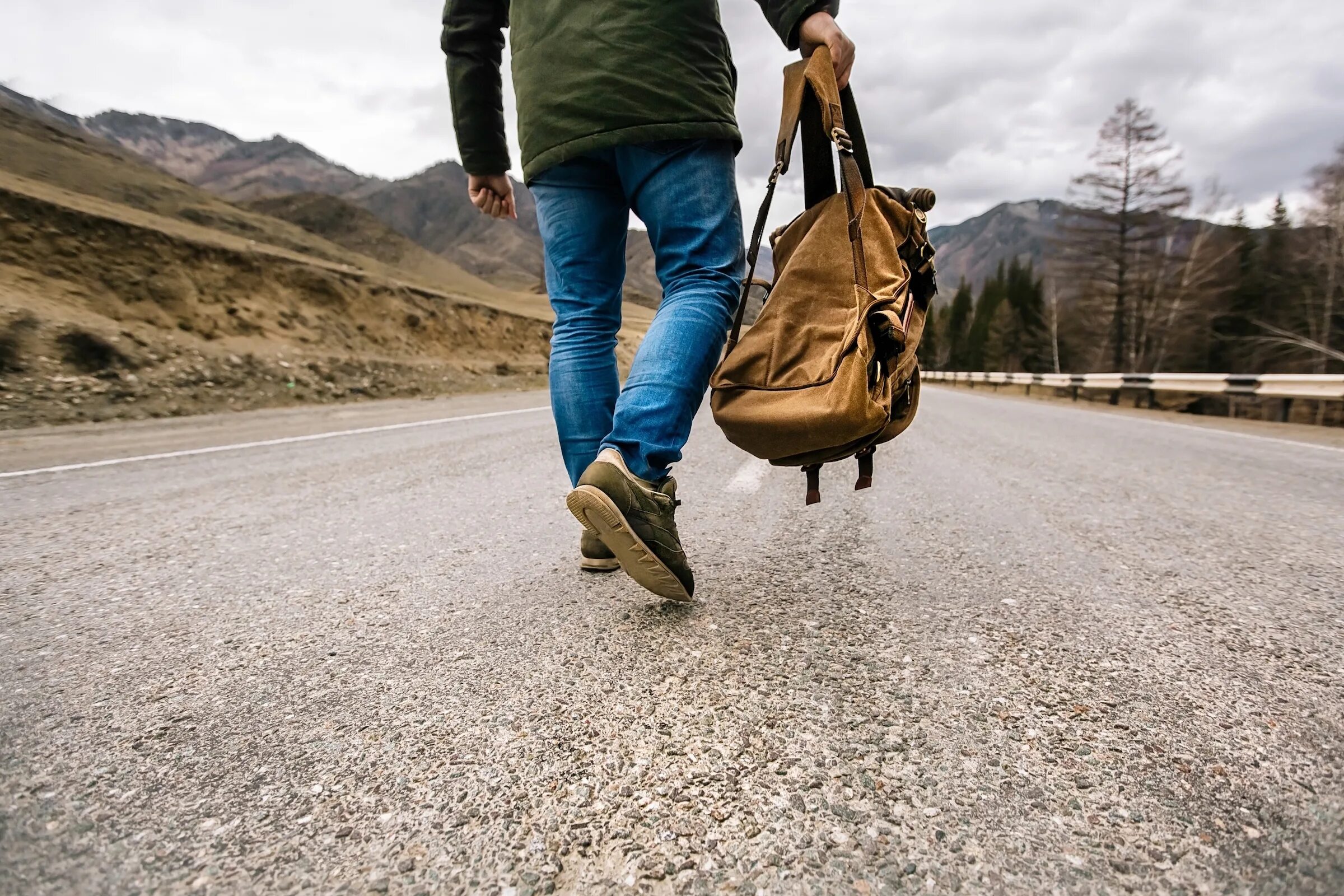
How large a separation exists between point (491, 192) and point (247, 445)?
3675 millimetres

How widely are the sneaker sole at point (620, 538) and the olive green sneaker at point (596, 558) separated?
0.39 m

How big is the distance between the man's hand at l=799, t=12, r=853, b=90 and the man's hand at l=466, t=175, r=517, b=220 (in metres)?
0.89

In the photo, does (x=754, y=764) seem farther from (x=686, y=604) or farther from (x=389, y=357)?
(x=389, y=357)

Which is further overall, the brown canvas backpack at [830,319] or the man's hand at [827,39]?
the man's hand at [827,39]

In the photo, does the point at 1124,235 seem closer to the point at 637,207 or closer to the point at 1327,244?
the point at 1327,244

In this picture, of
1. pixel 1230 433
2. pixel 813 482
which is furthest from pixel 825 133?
pixel 1230 433

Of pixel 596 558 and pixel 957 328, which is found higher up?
pixel 957 328

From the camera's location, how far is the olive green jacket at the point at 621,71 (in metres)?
1.36

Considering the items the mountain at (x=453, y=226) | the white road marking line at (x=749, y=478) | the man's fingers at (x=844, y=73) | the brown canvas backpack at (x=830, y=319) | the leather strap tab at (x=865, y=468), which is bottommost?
the white road marking line at (x=749, y=478)

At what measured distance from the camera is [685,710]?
1000mm

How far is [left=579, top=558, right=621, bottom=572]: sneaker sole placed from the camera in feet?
5.46

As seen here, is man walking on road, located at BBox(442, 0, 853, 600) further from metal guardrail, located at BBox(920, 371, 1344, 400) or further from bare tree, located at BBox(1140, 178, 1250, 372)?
bare tree, located at BBox(1140, 178, 1250, 372)

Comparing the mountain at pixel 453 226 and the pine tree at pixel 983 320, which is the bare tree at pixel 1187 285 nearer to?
the pine tree at pixel 983 320

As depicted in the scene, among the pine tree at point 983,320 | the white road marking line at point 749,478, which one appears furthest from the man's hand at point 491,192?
the pine tree at point 983,320
